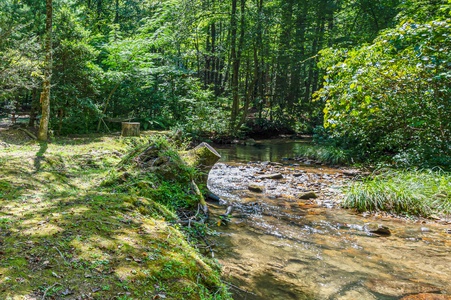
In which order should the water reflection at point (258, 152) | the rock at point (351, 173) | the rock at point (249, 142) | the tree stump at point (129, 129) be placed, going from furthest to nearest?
the rock at point (249, 142)
the water reflection at point (258, 152)
the tree stump at point (129, 129)
the rock at point (351, 173)

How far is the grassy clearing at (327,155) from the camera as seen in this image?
12016 millimetres

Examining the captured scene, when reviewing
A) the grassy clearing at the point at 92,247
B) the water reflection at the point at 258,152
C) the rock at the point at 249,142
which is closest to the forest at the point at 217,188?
the grassy clearing at the point at 92,247

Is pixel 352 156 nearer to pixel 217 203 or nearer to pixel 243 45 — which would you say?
pixel 217 203

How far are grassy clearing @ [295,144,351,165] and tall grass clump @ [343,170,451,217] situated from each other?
4.93m

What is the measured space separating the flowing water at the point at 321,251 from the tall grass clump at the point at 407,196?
388mm

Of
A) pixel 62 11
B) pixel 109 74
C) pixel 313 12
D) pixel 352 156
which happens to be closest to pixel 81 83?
pixel 109 74

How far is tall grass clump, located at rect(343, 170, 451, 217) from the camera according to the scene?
6129 mm

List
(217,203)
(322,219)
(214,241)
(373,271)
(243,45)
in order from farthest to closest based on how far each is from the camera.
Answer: (243,45) → (217,203) → (322,219) → (214,241) → (373,271)

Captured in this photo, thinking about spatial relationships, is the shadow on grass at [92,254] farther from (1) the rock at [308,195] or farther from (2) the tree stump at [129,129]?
(2) the tree stump at [129,129]

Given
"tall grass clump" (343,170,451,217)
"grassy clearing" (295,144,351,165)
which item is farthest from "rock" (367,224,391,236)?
"grassy clearing" (295,144,351,165)

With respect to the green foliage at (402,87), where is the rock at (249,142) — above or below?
below

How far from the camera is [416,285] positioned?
3529 millimetres

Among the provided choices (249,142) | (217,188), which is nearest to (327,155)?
(249,142)

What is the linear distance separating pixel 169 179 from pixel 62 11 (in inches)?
319
